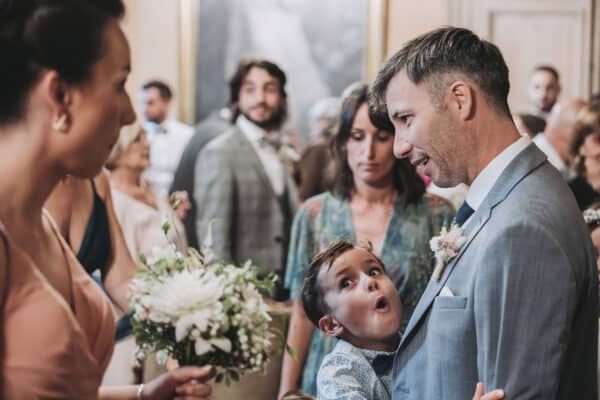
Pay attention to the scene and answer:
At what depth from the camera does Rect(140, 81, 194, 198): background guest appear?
8.70 metres

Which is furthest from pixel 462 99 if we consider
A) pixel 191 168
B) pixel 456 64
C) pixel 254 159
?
pixel 191 168

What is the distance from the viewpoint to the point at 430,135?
2.41 m

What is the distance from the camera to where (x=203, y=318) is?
80.8 inches

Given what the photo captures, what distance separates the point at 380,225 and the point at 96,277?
1152 millimetres

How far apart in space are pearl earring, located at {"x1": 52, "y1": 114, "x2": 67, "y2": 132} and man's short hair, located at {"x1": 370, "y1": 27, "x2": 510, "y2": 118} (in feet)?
3.45

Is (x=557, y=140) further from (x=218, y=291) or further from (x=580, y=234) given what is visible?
(x=218, y=291)

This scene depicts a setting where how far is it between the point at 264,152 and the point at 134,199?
1.18 m

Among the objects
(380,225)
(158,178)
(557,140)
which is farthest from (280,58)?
(380,225)

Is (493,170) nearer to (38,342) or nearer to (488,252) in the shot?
(488,252)

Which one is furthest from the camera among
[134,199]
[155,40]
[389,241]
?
[155,40]

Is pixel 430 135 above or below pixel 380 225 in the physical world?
above

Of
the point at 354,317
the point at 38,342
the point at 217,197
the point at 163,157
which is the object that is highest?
the point at 38,342

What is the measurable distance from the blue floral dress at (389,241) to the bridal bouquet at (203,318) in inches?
62.0

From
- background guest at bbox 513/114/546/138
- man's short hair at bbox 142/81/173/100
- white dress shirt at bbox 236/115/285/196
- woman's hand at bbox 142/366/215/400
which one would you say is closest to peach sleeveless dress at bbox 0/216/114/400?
woman's hand at bbox 142/366/215/400
